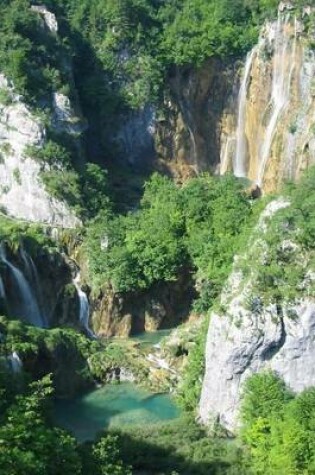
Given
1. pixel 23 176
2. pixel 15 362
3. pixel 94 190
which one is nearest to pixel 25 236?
Answer: pixel 23 176

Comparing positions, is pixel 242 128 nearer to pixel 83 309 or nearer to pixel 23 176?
pixel 23 176

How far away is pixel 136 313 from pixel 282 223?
1089cm

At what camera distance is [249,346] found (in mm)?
21203

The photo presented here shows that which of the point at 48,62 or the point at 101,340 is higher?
the point at 48,62

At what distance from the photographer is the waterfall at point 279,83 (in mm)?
39125

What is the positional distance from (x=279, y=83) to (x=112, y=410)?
23094 mm

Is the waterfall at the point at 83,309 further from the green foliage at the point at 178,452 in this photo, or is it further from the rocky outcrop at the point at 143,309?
the green foliage at the point at 178,452

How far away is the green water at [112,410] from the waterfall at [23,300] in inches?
214

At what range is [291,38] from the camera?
39.4 metres

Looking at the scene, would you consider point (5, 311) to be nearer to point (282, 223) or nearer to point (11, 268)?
point (11, 268)

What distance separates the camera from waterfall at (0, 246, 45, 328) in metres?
28.7

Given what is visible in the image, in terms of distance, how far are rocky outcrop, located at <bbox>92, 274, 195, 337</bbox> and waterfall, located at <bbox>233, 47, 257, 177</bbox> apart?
518 inches

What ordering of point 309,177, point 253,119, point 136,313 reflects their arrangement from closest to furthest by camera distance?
1. point 309,177
2. point 136,313
3. point 253,119

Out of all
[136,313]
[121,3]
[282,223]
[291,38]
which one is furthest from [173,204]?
[121,3]
